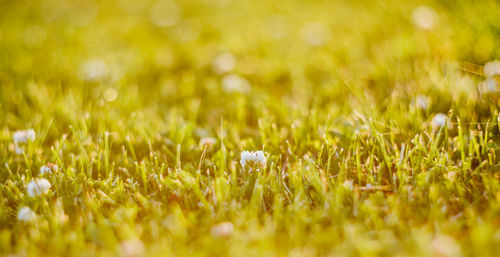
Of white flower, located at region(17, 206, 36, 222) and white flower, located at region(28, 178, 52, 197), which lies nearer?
white flower, located at region(17, 206, 36, 222)

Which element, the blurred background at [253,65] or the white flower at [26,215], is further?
the blurred background at [253,65]

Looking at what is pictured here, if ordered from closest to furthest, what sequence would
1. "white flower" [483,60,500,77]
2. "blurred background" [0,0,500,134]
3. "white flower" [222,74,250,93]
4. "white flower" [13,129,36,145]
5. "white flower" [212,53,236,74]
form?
"white flower" [13,129,36,145] < "white flower" [483,60,500,77] < "blurred background" [0,0,500,134] < "white flower" [222,74,250,93] < "white flower" [212,53,236,74]

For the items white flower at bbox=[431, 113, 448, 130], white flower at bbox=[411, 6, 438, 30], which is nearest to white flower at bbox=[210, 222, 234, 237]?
white flower at bbox=[431, 113, 448, 130]

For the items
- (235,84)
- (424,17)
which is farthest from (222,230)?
(424,17)

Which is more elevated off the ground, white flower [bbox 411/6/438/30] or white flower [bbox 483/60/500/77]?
white flower [bbox 411/6/438/30]

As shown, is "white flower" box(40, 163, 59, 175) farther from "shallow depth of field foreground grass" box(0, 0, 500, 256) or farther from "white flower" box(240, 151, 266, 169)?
"white flower" box(240, 151, 266, 169)

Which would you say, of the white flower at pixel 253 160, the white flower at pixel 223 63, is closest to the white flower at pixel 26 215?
the white flower at pixel 253 160

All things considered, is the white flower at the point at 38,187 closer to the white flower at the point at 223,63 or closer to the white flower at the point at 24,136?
the white flower at the point at 24,136
